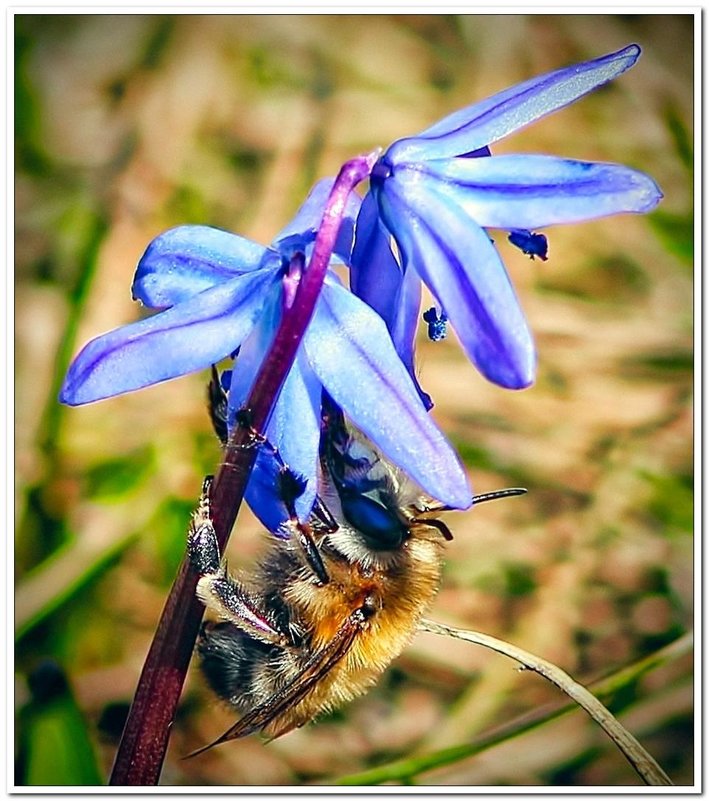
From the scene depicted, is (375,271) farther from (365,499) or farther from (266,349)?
(365,499)

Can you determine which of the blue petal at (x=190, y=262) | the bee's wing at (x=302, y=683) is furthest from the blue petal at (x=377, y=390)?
the bee's wing at (x=302, y=683)

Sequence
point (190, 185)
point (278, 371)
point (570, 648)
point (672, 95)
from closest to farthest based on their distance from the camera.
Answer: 1. point (278, 371)
2. point (672, 95)
3. point (570, 648)
4. point (190, 185)

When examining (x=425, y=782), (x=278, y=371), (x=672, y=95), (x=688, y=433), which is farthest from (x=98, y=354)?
(x=688, y=433)

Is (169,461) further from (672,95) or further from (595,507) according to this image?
(672,95)

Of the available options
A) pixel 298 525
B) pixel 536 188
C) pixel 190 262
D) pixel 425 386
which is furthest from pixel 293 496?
pixel 425 386

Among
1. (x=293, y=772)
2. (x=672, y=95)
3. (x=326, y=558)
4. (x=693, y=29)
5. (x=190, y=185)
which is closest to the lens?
(x=326, y=558)

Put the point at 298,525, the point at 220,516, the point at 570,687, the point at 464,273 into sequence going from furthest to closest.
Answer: the point at 570,687 < the point at 298,525 < the point at 220,516 < the point at 464,273

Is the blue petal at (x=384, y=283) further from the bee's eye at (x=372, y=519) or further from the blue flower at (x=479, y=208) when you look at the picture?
the bee's eye at (x=372, y=519)
